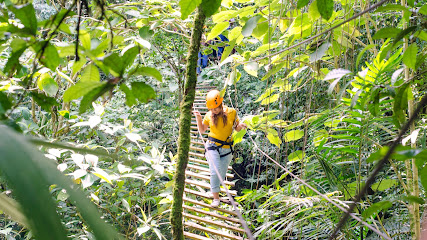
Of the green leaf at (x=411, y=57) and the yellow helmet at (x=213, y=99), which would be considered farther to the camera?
the yellow helmet at (x=213, y=99)

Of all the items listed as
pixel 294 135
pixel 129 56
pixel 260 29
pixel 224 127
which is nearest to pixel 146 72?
pixel 129 56

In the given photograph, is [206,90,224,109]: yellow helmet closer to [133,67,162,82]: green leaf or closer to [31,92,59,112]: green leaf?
[31,92,59,112]: green leaf

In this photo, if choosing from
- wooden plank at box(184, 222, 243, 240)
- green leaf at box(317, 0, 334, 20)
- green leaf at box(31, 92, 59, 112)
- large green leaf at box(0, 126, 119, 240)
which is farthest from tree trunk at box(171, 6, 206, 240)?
wooden plank at box(184, 222, 243, 240)

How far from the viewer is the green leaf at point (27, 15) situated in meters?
0.33

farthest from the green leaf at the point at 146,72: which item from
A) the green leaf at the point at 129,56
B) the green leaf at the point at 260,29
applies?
the green leaf at the point at 260,29

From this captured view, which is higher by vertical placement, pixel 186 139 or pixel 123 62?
pixel 123 62

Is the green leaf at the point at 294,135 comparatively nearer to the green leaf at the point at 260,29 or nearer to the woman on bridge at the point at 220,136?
the green leaf at the point at 260,29

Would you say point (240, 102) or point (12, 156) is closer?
point (12, 156)

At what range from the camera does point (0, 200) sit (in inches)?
8.2

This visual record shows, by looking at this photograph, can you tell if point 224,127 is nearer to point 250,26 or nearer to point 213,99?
point 213,99

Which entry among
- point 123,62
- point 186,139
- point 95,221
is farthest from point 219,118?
point 95,221

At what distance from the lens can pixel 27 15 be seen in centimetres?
34

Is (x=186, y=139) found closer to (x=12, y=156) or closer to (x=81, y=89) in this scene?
(x=81, y=89)

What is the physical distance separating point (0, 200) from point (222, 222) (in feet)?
7.44
